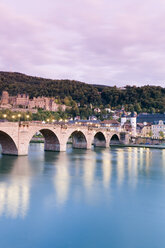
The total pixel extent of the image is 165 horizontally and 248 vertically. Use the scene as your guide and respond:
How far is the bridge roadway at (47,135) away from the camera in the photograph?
35344mm

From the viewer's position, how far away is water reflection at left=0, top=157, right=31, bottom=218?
15190 millimetres

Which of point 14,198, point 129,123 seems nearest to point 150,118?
point 129,123

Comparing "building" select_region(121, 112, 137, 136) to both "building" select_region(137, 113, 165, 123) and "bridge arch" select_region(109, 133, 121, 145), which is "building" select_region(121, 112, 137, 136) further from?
"bridge arch" select_region(109, 133, 121, 145)

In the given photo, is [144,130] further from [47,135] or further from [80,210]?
[80,210]

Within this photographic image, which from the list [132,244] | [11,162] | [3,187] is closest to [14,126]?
[11,162]

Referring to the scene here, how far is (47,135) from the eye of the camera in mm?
47438

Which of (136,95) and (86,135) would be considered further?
(136,95)

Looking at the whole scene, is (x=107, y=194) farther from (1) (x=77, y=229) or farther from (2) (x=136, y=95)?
(2) (x=136, y=95)

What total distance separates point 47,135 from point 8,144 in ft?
36.5

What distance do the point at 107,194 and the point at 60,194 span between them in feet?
10.5

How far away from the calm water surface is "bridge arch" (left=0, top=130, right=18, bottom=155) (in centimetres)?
876

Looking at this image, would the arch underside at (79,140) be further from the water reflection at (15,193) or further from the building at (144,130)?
the building at (144,130)

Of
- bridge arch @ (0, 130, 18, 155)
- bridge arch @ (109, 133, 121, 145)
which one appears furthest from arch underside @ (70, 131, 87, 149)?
bridge arch @ (0, 130, 18, 155)

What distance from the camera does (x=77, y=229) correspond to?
529 inches
